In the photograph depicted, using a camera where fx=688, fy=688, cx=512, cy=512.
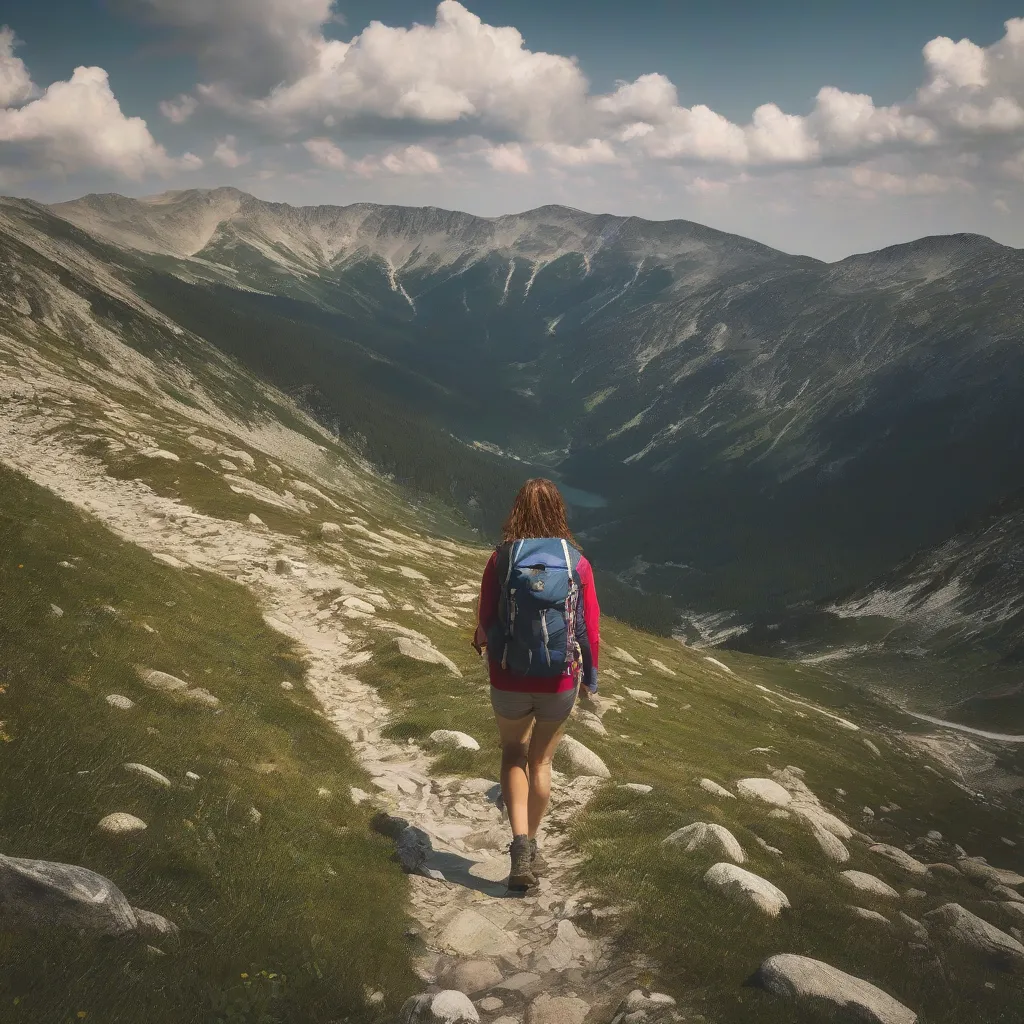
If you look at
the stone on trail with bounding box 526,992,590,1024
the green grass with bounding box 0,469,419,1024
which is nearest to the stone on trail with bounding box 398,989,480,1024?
the green grass with bounding box 0,469,419,1024

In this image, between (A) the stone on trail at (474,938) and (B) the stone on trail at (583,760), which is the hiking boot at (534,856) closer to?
(A) the stone on trail at (474,938)

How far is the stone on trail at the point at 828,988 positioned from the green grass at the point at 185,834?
15.4 feet

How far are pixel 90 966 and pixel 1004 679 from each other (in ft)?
508

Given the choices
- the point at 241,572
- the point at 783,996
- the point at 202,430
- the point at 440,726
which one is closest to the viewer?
the point at 783,996

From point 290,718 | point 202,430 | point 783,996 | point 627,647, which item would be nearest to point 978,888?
point 783,996

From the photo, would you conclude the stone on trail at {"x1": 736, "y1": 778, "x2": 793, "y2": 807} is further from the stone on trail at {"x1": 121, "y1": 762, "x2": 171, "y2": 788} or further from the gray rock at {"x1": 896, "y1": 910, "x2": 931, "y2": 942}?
the stone on trail at {"x1": 121, "y1": 762, "x2": 171, "y2": 788}

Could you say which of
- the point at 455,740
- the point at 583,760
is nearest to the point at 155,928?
the point at 455,740

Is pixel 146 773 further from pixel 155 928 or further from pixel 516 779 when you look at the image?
pixel 516 779

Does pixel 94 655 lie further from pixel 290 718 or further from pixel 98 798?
pixel 98 798

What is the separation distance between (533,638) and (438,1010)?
14.7 ft

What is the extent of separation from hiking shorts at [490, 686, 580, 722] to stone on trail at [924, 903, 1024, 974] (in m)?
9.12

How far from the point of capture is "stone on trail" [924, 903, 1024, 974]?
39.7 feet

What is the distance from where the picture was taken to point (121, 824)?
360 inches

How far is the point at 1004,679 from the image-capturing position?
414ft
